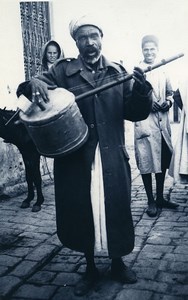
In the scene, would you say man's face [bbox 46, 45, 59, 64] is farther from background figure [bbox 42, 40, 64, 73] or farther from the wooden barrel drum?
the wooden barrel drum

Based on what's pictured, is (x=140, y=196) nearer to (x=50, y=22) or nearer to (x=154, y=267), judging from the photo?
(x=154, y=267)

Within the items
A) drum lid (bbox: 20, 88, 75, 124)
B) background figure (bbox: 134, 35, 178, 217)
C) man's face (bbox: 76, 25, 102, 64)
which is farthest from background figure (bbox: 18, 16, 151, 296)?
background figure (bbox: 134, 35, 178, 217)

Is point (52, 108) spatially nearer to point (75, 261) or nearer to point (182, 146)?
point (75, 261)

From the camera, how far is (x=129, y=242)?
9.98 ft

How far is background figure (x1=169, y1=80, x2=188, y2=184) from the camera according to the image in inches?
184

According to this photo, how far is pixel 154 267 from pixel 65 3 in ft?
22.4

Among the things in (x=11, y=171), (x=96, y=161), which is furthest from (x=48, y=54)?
(x=96, y=161)

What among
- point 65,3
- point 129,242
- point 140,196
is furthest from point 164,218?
point 65,3

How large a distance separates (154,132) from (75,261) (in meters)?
2.28

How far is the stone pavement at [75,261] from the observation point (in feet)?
9.90

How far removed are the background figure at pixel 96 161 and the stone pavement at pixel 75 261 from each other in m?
0.32

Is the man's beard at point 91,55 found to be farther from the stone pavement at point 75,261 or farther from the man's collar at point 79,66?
the stone pavement at point 75,261

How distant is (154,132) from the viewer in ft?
16.7

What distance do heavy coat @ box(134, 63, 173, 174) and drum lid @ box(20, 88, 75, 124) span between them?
8.43ft
